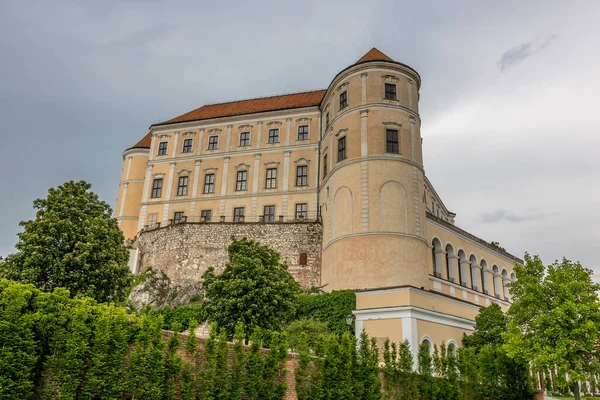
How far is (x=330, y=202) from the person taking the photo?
3803 centimetres

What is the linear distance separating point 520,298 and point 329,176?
1818 cm

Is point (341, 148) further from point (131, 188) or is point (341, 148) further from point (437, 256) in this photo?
point (131, 188)

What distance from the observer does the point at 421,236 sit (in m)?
34.3

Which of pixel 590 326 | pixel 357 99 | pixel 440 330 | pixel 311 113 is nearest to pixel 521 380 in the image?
pixel 440 330

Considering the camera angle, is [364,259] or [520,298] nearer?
[520,298]

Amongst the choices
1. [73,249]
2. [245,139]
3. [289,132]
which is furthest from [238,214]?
[73,249]

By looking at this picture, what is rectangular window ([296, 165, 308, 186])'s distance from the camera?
148 feet

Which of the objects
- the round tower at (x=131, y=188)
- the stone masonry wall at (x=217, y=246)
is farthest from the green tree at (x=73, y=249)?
the round tower at (x=131, y=188)

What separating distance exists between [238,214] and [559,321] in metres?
29.5

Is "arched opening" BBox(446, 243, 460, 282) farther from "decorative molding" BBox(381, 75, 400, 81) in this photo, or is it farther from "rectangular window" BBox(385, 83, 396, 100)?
"decorative molding" BBox(381, 75, 400, 81)

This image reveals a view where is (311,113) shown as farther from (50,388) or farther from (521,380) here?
(50,388)

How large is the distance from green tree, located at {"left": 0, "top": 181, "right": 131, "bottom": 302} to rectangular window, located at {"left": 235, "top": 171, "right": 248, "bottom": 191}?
21.4m

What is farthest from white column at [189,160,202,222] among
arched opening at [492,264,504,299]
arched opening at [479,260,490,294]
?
arched opening at [492,264,504,299]

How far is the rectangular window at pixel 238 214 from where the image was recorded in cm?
4556
